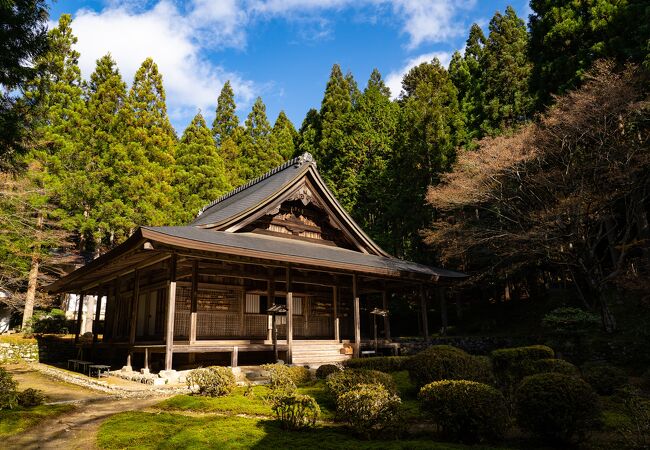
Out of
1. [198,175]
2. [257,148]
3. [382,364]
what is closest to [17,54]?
[382,364]

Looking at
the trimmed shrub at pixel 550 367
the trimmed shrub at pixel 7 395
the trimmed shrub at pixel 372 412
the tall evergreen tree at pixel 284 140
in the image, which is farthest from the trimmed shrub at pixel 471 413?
the tall evergreen tree at pixel 284 140

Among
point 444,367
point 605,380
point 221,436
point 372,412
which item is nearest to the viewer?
point 221,436

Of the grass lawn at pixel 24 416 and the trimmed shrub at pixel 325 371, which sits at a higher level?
the trimmed shrub at pixel 325 371

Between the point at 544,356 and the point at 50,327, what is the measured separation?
26508mm

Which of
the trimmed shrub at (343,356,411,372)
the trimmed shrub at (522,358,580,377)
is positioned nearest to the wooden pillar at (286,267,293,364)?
the trimmed shrub at (343,356,411,372)

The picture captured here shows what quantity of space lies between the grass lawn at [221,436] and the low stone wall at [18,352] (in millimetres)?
16793

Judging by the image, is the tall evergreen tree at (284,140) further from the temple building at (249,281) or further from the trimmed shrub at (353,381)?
the trimmed shrub at (353,381)

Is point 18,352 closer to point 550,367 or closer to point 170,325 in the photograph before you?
point 170,325

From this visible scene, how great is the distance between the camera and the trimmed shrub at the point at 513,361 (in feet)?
32.6

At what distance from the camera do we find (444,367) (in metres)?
8.80

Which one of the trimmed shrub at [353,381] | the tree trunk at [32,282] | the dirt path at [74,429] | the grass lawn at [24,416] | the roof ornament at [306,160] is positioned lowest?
the dirt path at [74,429]

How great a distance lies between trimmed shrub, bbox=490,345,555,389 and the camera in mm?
9930

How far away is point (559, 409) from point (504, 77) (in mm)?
27259

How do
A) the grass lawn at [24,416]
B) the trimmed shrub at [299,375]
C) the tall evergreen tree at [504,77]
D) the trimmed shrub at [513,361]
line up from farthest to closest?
1. the tall evergreen tree at [504,77]
2. the trimmed shrub at [299,375]
3. the trimmed shrub at [513,361]
4. the grass lawn at [24,416]
